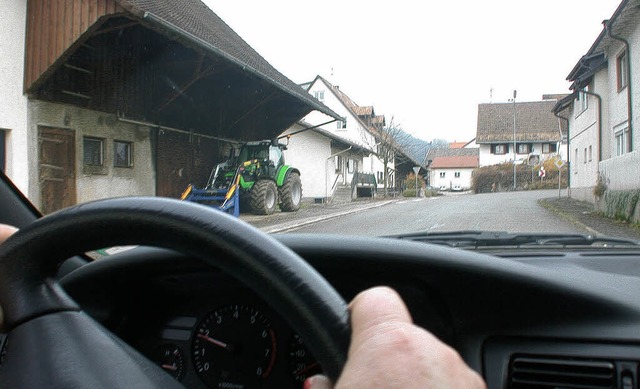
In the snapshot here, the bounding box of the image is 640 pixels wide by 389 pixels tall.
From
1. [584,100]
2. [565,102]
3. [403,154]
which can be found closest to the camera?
[584,100]

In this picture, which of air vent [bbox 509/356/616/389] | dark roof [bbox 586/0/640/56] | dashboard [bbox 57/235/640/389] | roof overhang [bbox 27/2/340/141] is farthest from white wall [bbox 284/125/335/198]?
air vent [bbox 509/356/616/389]

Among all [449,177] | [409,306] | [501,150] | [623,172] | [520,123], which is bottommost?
[409,306]

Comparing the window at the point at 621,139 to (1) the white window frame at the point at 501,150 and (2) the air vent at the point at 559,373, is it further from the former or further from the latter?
(1) the white window frame at the point at 501,150

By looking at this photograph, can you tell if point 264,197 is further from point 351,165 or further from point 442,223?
point 351,165

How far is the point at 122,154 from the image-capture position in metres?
10.9

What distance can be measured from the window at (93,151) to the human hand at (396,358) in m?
9.45

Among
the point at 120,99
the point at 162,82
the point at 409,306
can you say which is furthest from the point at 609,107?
the point at 409,306

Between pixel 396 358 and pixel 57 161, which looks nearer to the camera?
pixel 396 358

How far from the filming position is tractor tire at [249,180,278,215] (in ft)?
38.2

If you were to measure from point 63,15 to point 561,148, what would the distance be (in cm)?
5583

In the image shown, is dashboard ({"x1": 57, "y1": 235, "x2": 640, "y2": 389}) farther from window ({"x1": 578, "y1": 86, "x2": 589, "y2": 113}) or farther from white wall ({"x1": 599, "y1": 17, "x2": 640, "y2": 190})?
window ({"x1": 578, "y1": 86, "x2": 589, "y2": 113})

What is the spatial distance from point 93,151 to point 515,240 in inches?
352

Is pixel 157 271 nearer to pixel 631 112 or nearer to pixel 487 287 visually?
pixel 487 287

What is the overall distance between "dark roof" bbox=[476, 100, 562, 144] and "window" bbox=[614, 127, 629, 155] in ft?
130
